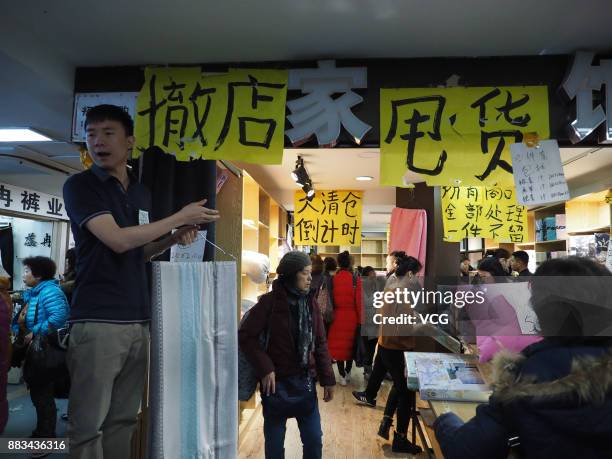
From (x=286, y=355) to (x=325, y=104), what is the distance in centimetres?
131

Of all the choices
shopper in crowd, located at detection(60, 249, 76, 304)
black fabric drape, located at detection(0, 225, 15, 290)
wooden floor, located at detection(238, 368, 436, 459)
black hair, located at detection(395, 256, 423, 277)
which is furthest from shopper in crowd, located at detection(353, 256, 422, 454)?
black fabric drape, located at detection(0, 225, 15, 290)

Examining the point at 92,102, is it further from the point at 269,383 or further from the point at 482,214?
the point at 482,214

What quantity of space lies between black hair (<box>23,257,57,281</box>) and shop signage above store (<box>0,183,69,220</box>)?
7.05 ft

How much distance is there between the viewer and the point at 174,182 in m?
2.18

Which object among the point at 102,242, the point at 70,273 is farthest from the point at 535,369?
the point at 70,273

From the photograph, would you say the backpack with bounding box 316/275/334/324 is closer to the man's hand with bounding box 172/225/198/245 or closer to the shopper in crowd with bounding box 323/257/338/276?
the shopper in crowd with bounding box 323/257/338/276

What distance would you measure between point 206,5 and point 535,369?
1.61 m

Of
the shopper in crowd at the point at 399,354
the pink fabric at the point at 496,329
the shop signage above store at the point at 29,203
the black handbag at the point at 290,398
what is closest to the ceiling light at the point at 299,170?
the shopper in crowd at the point at 399,354

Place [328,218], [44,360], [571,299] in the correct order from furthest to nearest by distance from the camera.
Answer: [328,218] < [44,360] < [571,299]

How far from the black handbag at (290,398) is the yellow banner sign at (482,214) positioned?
9.61 feet

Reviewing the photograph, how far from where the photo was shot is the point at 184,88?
204 centimetres

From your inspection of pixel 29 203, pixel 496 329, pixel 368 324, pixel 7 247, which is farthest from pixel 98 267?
pixel 7 247

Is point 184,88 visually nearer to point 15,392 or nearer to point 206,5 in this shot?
point 206,5

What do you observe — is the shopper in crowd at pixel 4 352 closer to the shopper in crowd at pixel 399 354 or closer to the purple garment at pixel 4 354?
the purple garment at pixel 4 354
